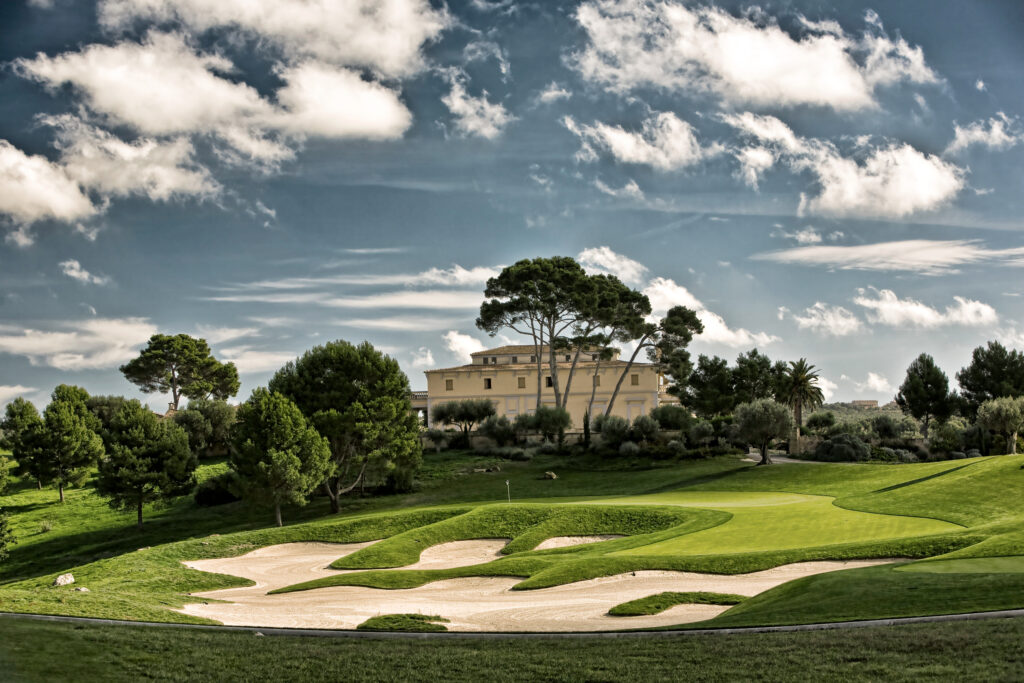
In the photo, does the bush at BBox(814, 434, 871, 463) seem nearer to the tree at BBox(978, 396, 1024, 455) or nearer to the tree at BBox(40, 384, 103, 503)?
the tree at BBox(978, 396, 1024, 455)

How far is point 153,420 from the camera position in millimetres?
49188

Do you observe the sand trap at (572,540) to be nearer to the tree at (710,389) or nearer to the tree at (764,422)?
the tree at (764,422)

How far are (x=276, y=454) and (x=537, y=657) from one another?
32.5m

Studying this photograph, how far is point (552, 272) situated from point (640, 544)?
4847 cm

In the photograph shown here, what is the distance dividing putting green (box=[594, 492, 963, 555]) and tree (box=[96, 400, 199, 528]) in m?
33.0

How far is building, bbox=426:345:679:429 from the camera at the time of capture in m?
91.1

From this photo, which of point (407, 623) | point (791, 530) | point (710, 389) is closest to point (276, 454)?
point (407, 623)

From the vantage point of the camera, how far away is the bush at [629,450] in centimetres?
6500

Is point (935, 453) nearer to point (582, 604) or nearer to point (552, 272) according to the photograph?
point (552, 272)

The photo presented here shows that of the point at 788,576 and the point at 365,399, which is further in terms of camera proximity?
the point at 365,399

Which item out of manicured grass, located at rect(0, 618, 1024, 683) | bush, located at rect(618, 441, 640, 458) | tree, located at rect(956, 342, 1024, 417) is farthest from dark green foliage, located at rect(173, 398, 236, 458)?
tree, located at rect(956, 342, 1024, 417)

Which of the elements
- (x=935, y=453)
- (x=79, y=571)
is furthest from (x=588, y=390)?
(x=79, y=571)

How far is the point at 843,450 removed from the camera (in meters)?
59.0

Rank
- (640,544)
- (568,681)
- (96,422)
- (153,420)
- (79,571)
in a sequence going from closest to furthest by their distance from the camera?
(568,681) < (640,544) < (79,571) < (153,420) < (96,422)
